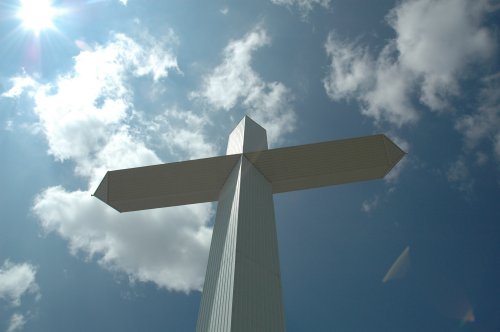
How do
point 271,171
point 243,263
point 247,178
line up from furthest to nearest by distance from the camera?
point 271,171 < point 247,178 < point 243,263

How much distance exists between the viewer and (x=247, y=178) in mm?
12773

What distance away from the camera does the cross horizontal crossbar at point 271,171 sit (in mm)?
13852

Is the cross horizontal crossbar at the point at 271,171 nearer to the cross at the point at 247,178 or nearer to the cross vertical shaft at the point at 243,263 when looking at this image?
the cross at the point at 247,178

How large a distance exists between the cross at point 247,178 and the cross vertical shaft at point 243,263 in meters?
0.05

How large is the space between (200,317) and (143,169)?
670cm

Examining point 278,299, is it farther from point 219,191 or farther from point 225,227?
point 219,191

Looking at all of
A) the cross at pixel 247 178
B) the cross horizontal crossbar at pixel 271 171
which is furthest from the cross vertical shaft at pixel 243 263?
the cross horizontal crossbar at pixel 271 171

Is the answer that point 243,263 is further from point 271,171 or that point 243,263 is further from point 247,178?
point 271,171

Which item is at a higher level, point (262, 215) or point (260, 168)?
point (260, 168)

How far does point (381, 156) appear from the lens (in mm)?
13992

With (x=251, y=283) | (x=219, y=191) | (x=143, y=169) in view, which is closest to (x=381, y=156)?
(x=219, y=191)

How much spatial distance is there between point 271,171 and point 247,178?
1624 mm

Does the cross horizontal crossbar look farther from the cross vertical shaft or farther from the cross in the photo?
the cross vertical shaft

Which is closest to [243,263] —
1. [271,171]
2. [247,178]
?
[247,178]
